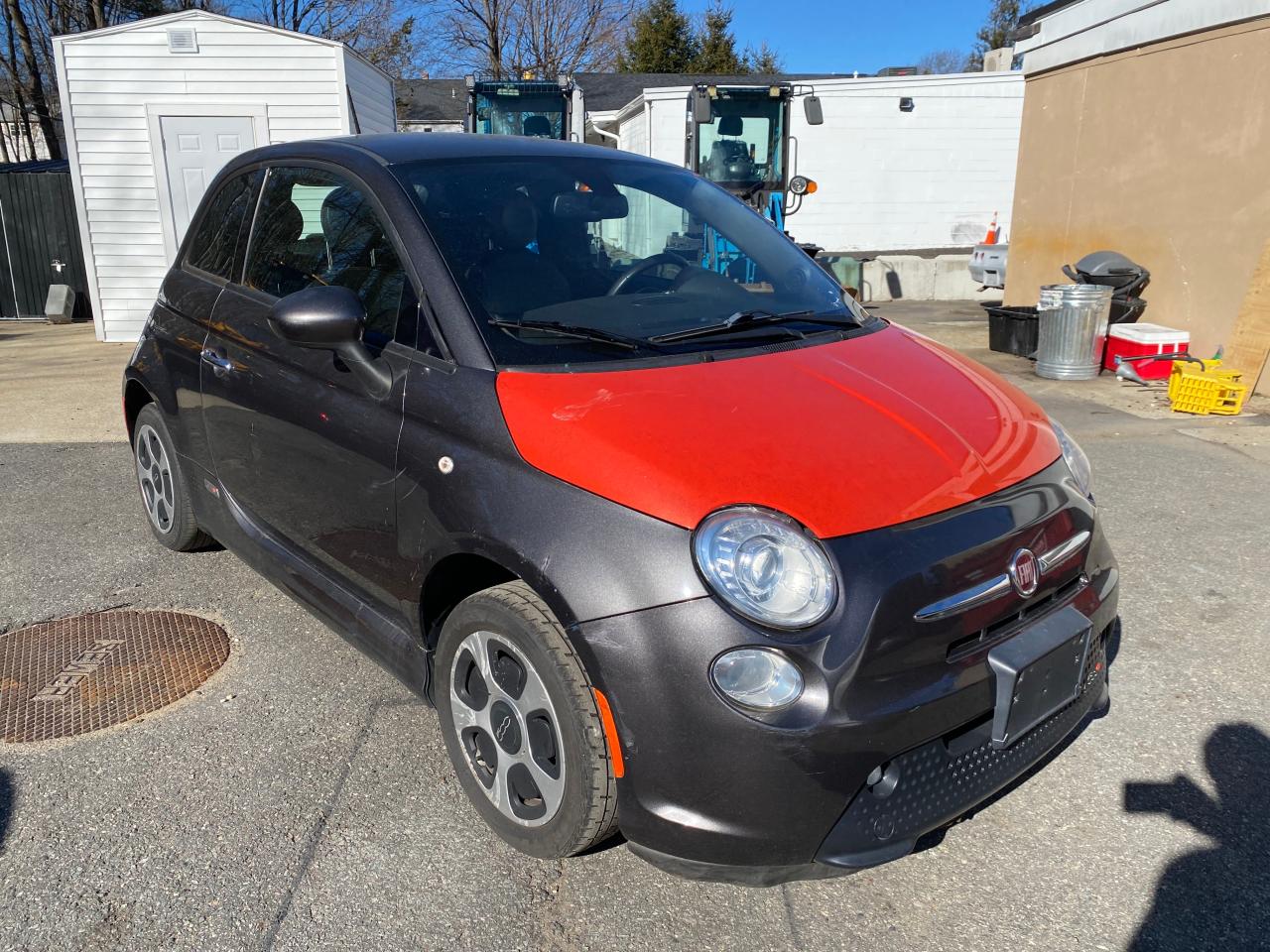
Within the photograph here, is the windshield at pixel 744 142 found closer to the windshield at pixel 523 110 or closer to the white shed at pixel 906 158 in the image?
the windshield at pixel 523 110

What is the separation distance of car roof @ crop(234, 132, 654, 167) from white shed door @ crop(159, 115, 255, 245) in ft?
31.7

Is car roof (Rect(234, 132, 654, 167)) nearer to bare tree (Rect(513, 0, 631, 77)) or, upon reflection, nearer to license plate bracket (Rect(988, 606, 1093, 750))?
license plate bracket (Rect(988, 606, 1093, 750))

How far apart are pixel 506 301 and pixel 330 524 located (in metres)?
0.90

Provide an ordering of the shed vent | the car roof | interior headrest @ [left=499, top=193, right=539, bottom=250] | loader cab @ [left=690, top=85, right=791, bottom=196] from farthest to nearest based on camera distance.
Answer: loader cab @ [left=690, top=85, right=791, bottom=196], the shed vent, the car roof, interior headrest @ [left=499, top=193, right=539, bottom=250]

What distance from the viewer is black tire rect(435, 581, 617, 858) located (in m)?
2.09

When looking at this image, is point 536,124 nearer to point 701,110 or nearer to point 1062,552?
point 701,110

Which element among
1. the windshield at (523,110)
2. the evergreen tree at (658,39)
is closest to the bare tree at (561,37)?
the evergreen tree at (658,39)

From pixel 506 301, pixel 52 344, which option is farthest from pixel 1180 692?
pixel 52 344

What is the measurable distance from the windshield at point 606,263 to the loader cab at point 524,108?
12.5 meters

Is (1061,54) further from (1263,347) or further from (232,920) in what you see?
(232,920)

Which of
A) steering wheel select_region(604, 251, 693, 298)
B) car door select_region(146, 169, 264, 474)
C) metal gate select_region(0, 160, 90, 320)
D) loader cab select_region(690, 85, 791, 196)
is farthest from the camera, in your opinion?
metal gate select_region(0, 160, 90, 320)

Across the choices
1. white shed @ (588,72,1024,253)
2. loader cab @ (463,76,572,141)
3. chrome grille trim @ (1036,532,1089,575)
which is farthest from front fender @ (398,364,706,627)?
white shed @ (588,72,1024,253)

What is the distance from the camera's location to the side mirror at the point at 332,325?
2.54 m

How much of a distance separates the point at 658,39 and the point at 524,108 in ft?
86.0
